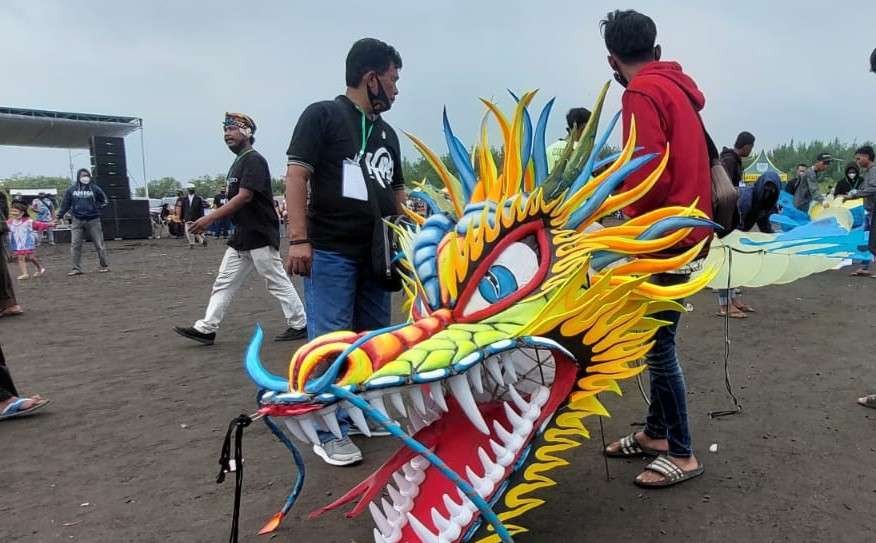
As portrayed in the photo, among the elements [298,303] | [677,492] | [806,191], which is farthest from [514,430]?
[806,191]

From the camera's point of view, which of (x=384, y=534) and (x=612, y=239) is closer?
(x=384, y=534)

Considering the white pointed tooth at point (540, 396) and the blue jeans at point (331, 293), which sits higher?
the blue jeans at point (331, 293)

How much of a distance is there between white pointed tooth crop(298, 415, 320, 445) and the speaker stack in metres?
23.3

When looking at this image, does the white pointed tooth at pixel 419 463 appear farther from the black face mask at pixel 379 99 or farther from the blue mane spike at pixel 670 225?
the black face mask at pixel 379 99

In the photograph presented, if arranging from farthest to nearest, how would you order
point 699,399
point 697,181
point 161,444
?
point 699,399
point 161,444
point 697,181

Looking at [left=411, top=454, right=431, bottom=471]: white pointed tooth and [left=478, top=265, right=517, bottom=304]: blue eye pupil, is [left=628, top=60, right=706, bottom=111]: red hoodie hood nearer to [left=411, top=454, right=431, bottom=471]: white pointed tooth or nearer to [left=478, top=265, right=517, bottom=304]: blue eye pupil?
[left=478, top=265, right=517, bottom=304]: blue eye pupil

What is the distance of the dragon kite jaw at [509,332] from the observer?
5.97 feet

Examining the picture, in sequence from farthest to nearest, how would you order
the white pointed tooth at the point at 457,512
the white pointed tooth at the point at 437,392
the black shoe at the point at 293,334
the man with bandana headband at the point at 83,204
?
1. the man with bandana headband at the point at 83,204
2. the black shoe at the point at 293,334
3. the white pointed tooth at the point at 457,512
4. the white pointed tooth at the point at 437,392

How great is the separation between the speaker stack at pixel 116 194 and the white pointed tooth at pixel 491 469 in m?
23.2

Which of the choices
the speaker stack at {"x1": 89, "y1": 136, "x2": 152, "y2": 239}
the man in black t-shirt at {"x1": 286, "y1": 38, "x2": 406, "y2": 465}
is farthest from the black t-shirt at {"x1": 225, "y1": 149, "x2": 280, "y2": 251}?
the speaker stack at {"x1": 89, "y1": 136, "x2": 152, "y2": 239}

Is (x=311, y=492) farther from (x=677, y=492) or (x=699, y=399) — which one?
(x=699, y=399)

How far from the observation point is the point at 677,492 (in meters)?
2.78

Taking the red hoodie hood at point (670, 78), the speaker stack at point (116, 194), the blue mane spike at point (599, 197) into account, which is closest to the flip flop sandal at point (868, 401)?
the red hoodie hood at point (670, 78)

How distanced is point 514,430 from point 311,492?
128 centimetres
